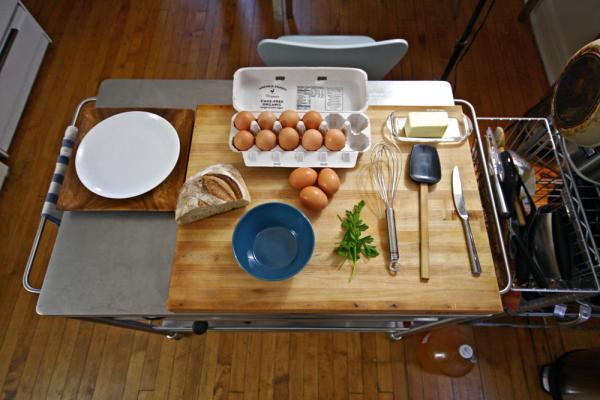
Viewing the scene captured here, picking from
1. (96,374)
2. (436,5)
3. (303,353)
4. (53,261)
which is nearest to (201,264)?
(53,261)

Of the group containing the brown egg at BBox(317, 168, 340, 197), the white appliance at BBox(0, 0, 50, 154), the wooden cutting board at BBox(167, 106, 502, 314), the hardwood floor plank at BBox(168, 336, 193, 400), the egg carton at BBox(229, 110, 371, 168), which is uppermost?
the white appliance at BBox(0, 0, 50, 154)

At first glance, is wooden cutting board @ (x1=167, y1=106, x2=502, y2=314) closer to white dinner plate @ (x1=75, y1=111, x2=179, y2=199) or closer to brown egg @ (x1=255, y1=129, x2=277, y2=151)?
brown egg @ (x1=255, y1=129, x2=277, y2=151)

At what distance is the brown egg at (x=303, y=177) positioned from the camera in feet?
2.61

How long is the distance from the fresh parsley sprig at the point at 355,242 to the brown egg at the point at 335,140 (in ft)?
0.49

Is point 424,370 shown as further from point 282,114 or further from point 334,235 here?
point 282,114

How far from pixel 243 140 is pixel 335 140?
8.9 inches

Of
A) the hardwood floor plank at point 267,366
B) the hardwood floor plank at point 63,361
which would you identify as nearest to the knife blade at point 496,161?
the hardwood floor plank at point 267,366

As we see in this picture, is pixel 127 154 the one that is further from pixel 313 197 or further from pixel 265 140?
pixel 313 197

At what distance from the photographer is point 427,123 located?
2.78ft

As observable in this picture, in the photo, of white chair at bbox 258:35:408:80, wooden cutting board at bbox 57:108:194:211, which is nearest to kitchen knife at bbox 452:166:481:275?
white chair at bbox 258:35:408:80

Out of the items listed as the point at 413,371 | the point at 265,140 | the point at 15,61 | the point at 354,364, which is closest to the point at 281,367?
the point at 354,364

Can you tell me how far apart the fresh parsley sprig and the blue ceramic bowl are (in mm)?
81

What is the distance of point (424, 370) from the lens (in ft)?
4.45

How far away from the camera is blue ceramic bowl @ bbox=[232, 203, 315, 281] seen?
2.36 feet
